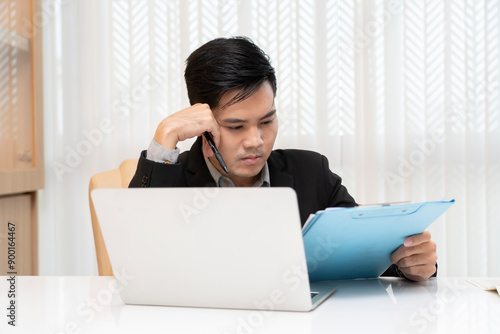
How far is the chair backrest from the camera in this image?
1474 millimetres

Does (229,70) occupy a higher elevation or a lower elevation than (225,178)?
higher

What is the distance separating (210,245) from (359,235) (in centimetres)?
27

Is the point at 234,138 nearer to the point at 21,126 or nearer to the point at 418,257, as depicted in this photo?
the point at 418,257

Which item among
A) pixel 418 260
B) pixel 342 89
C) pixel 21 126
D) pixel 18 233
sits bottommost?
pixel 18 233

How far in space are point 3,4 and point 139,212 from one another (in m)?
1.81

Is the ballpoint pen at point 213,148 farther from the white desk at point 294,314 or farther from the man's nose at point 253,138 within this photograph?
the white desk at point 294,314

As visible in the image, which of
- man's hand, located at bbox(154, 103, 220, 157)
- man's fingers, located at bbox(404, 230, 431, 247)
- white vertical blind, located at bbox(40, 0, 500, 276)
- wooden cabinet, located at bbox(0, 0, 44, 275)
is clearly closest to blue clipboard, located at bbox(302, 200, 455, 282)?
man's fingers, located at bbox(404, 230, 431, 247)

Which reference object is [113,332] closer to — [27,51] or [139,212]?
[139,212]

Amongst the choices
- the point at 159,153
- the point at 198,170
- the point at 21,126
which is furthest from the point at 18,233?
the point at 159,153

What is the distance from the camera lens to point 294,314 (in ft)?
2.68

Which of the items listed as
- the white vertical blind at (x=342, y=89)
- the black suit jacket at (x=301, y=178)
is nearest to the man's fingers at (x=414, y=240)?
the black suit jacket at (x=301, y=178)

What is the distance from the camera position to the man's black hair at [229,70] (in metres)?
1.47

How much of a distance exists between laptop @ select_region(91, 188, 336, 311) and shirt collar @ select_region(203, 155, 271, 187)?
724 mm

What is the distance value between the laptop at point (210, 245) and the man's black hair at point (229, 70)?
0.70m
